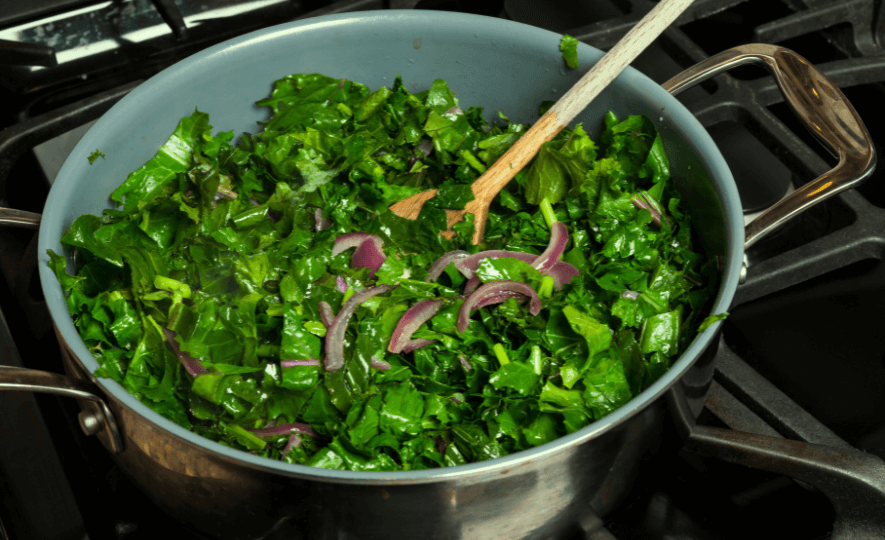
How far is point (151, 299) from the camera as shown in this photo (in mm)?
925

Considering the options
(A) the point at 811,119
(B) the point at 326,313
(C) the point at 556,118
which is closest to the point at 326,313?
(B) the point at 326,313

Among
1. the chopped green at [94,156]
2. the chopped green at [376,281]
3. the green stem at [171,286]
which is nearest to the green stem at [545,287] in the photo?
the chopped green at [376,281]

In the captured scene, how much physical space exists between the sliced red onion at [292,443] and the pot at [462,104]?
99 millimetres

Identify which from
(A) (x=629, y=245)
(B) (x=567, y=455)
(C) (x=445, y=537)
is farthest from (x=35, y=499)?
(A) (x=629, y=245)

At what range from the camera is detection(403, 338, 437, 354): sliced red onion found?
2.99 feet

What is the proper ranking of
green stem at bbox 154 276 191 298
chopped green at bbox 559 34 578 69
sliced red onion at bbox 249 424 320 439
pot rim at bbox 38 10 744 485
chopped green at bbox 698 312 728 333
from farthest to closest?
chopped green at bbox 559 34 578 69, green stem at bbox 154 276 191 298, sliced red onion at bbox 249 424 320 439, chopped green at bbox 698 312 728 333, pot rim at bbox 38 10 744 485

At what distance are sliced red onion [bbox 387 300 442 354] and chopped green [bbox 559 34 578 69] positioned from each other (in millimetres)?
418

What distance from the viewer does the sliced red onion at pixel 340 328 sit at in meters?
0.88

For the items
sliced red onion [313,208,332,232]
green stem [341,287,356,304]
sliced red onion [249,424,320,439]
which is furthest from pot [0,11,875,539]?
green stem [341,287,356,304]

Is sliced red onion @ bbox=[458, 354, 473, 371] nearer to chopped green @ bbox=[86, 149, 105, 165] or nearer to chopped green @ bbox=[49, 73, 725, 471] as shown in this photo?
chopped green @ bbox=[49, 73, 725, 471]

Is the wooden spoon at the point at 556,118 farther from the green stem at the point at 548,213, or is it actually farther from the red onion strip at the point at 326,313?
the red onion strip at the point at 326,313

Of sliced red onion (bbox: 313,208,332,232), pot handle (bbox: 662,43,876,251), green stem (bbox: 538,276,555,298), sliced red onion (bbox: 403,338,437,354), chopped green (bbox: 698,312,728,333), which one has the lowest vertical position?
sliced red onion (bbox: 403,338,437,354)

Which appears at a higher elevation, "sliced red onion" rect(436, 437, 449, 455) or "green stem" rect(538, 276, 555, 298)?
"green stem" rect(538, 276, 555, 298)

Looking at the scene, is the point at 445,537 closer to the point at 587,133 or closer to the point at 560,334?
the point at 560,334
